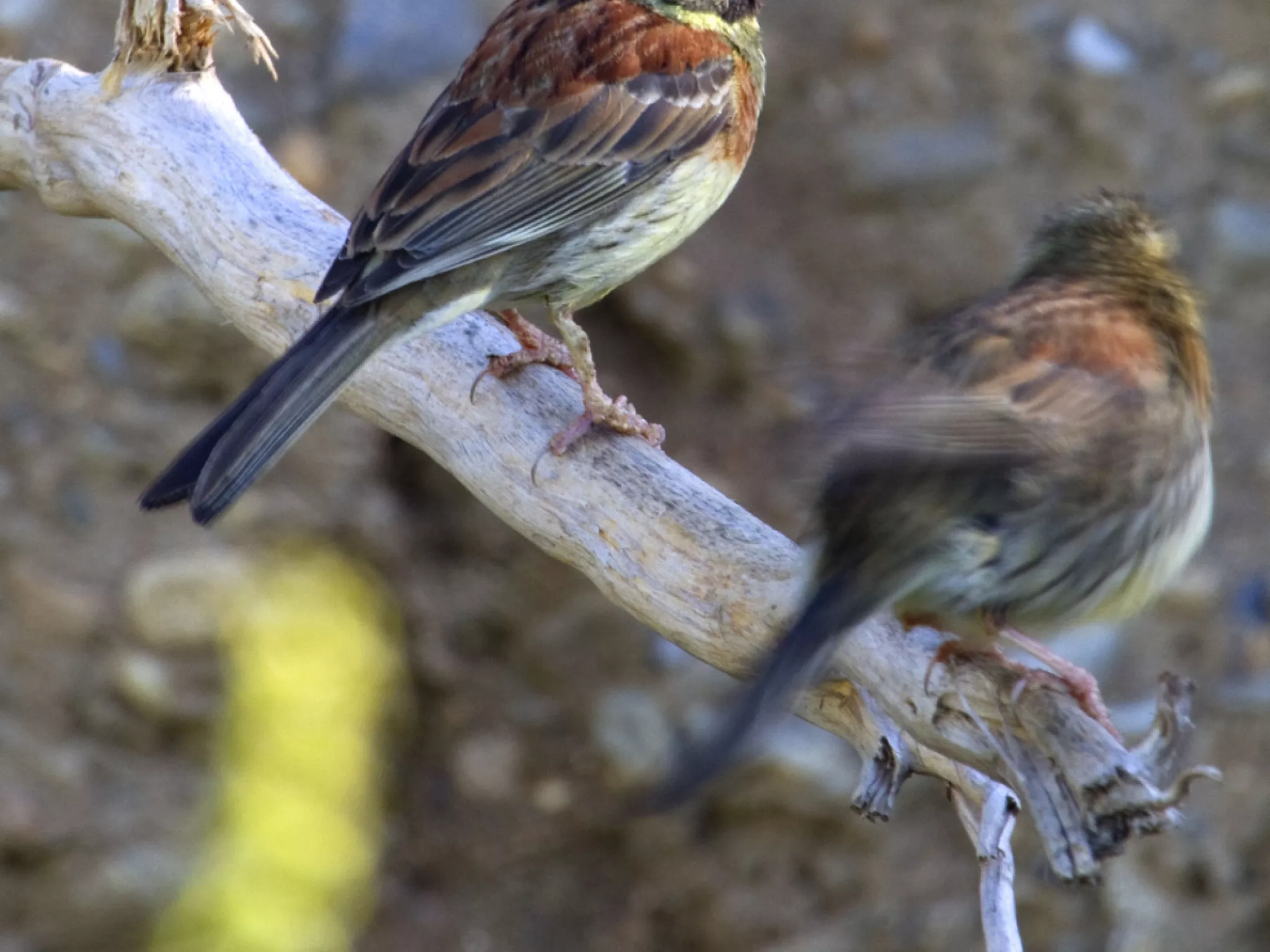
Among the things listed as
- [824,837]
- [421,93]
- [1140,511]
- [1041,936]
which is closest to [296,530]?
[421,93]

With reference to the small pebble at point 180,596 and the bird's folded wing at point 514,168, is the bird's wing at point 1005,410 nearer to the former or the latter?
the bird's folded wing at point 514,168

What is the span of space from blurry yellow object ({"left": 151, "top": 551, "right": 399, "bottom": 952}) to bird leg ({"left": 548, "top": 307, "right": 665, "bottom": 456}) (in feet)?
5.89

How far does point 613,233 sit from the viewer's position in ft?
13.2

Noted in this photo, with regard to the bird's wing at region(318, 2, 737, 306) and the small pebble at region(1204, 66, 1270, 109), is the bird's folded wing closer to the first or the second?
the bird's wing at region(318, 2, 737, 306)

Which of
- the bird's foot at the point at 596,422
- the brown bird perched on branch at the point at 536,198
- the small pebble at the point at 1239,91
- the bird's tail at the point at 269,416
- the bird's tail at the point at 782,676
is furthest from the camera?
the small pebble at the point at 1239,91

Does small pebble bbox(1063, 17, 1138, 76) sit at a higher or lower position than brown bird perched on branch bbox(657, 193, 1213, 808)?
higher

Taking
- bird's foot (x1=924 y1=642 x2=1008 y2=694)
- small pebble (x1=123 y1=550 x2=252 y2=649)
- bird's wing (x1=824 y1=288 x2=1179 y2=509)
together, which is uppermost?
bird's wing (x1=824 y1=288 x2=1179 y2=509)

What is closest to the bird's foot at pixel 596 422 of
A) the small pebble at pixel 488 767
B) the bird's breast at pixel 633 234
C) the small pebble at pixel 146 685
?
the bird's breast at pixel 633 234

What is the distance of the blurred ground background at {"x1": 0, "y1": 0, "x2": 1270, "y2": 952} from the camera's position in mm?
5219

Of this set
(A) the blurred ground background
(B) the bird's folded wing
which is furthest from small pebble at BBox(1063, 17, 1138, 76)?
(B) the bird's folded wing

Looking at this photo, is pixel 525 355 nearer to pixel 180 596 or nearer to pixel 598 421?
pixel 598 421

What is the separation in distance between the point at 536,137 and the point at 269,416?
1.05 metres

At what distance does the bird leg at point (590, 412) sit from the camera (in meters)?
3.71

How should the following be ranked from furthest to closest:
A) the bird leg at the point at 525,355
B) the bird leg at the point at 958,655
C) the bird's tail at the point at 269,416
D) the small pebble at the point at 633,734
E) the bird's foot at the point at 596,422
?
the small pebble at the point at 633,734 → the bird leg at the point at 525,355 → the bird's foot at the point at 596,422 → the bird's tail at the point at 269,416 → the bird leg at the point at 958,655
